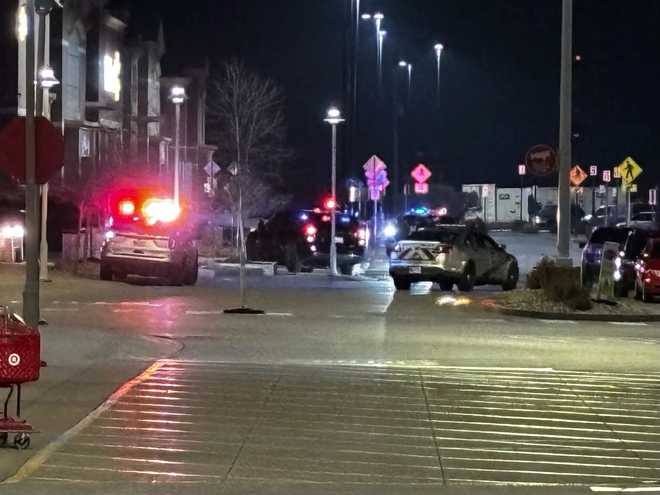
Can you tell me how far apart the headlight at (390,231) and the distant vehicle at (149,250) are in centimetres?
2064

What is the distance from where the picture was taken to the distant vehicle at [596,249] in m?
22.4

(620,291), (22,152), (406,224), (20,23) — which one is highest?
(20,23)

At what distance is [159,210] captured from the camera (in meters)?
26.8

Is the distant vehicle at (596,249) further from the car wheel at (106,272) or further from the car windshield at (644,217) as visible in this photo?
the car windshield at (644,217)

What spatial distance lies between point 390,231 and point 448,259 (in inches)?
865

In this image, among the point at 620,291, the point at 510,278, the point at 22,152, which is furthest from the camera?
the point at 510,278

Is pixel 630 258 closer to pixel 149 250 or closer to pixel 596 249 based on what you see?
pixel 596 249

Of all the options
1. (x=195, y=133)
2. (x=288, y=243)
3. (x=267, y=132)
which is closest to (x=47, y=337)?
(x=288, y=243)

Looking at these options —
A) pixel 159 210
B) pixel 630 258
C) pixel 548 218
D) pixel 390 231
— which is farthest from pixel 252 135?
pixel 548 218

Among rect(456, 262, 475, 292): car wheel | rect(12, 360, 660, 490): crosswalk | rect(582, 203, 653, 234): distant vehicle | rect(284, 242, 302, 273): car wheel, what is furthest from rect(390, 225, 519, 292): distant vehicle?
rect(582, 203, 653, 234): distant vehicle

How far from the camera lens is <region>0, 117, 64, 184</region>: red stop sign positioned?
1120cm

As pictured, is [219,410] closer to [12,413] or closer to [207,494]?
[12,413]

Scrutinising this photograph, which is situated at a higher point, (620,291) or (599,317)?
(620,291)

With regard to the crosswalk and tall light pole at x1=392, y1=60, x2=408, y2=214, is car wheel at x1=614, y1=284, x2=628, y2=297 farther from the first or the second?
tall light pole at x1=392, y1=60, x2=408, y2=214
